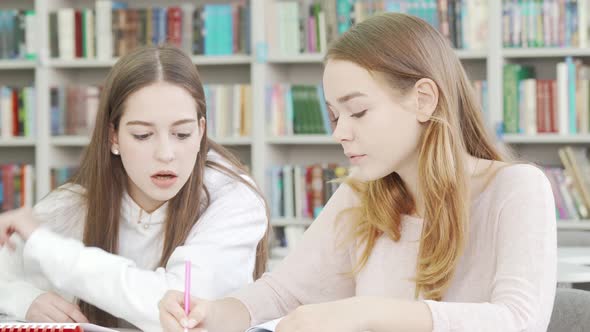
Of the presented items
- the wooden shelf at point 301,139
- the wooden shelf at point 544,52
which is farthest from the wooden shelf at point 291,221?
the wooden shelf at point 544,52

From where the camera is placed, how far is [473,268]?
134 centimetres

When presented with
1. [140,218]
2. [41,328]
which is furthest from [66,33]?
[41,328]

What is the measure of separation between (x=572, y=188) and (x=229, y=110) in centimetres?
162

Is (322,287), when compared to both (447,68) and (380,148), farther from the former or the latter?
(447,68)

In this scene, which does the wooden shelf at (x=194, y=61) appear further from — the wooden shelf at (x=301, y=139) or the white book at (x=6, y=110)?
the wooden shelf at (x=301, y=139)

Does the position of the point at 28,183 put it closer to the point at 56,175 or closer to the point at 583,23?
the point at 56,175

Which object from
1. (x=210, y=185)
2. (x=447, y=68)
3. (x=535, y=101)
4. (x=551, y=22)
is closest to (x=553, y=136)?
(x=535, y=101)

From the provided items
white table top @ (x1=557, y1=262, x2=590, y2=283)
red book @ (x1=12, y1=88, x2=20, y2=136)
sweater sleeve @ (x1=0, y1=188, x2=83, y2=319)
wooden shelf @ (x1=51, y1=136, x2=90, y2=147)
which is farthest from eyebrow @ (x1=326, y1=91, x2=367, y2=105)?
red book @ (x1=12, y1=88, x2=20, y2=136)

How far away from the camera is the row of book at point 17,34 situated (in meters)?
4.33

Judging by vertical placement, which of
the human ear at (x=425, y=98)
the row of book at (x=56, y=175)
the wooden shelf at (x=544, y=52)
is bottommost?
the row of book at (x=56, y=175)

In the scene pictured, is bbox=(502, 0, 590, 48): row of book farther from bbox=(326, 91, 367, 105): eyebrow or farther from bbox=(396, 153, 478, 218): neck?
bbox=(326, 91, 367, 105): eyebrow

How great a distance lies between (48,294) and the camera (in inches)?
64.9

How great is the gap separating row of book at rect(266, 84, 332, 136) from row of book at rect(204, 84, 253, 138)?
11 cm

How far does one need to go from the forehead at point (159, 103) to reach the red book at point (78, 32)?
2.69m
